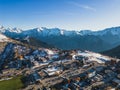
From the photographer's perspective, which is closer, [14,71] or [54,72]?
[54,72]

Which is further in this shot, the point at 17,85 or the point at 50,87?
the point at 17,85

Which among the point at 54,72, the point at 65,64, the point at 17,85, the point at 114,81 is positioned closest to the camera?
the point at 114,81

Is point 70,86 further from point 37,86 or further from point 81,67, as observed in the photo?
point 81,67

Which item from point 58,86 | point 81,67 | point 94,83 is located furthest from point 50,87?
point 81,67


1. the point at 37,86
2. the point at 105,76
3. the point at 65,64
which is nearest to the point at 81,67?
the point at 65,64

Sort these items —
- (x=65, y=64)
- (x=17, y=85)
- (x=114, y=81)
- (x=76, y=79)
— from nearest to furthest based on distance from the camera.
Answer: (x=114, y=81) < (x=76, y=79) < (x=17, y=85) < (x=65, y=64)

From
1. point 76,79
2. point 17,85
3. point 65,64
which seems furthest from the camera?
point 65,64

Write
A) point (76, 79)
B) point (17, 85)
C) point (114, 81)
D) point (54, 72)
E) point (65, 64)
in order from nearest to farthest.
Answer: point (114, 81) < point (76, 79) < point (17, 85) < point (54, 72) < point (65, 64)

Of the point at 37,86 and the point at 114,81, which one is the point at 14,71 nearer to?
the point at 37,86
